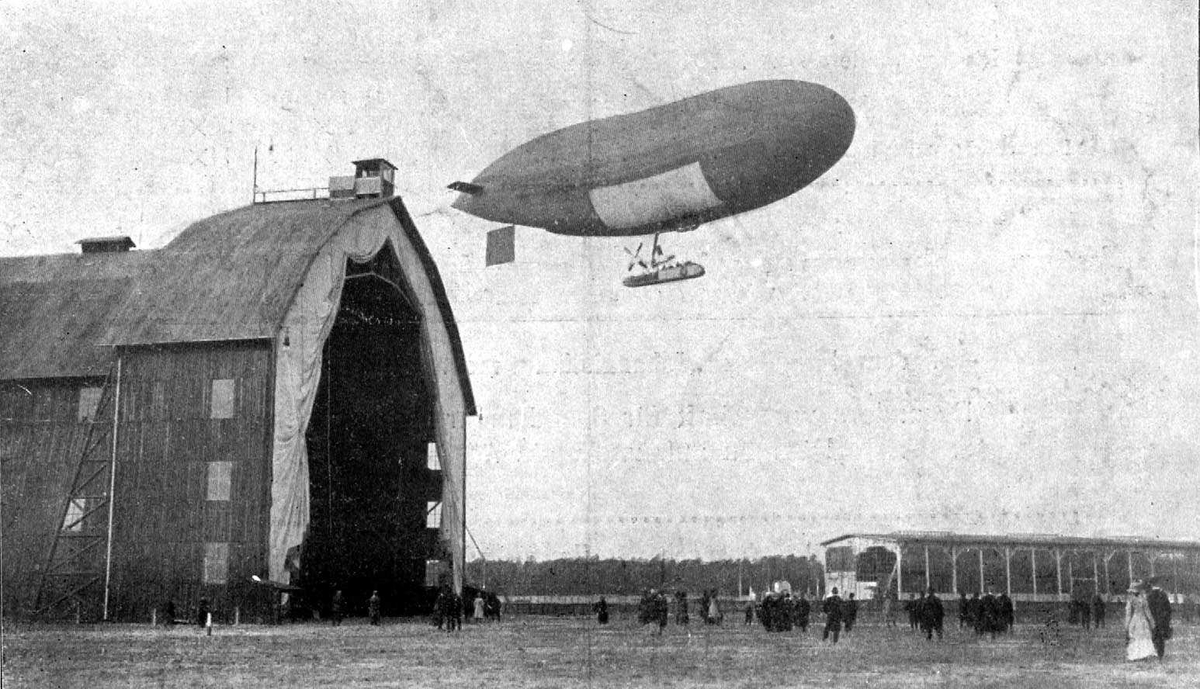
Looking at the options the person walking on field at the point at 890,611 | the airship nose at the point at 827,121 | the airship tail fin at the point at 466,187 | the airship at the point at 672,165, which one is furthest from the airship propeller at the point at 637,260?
the person walking on field at the point at 890,611

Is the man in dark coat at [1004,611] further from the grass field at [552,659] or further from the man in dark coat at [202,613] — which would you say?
the man in dark coat at [202,613]

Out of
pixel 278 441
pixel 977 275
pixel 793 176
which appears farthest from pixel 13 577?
pixel 977 275

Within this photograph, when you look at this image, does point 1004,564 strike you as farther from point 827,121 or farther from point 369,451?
point 827,121

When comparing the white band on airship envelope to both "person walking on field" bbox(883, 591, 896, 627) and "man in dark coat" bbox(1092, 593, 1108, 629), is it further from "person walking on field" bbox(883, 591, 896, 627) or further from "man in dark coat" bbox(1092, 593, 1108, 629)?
"man in dark coat" bbox(1092, 593, 1108, 629)

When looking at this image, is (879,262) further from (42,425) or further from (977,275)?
(42,425)

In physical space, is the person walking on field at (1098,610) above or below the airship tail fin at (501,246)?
below

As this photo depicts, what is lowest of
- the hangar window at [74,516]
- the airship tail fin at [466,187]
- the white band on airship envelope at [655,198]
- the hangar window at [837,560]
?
the hangar window at [837,560]
